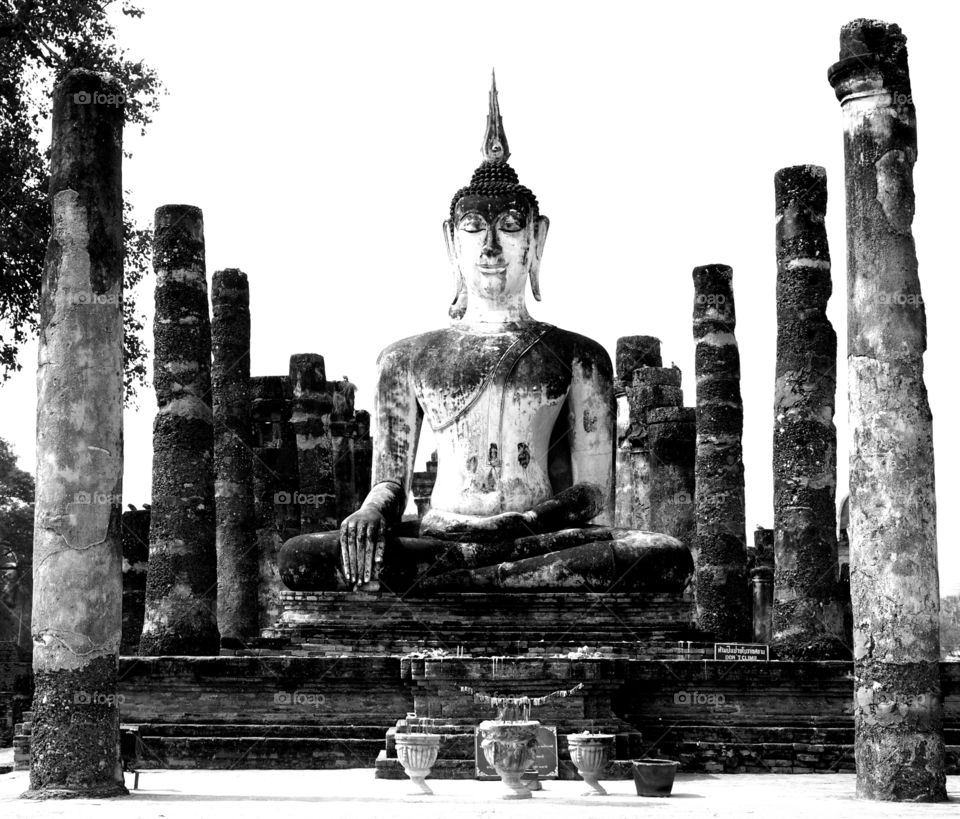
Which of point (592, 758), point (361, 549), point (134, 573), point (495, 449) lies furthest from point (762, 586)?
point (592, 758)

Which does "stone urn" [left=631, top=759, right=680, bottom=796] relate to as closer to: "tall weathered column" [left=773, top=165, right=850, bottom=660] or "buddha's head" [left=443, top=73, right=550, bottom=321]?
"buddha's head" [left=443, top=73, right=550, bottom=321]

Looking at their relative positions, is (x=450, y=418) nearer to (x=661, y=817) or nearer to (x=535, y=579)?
(x=535, y=579)

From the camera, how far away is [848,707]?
471 inches

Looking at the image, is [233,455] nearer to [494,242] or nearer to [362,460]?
[362,460]

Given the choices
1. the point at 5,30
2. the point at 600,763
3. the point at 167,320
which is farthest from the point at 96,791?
the point at 5,30

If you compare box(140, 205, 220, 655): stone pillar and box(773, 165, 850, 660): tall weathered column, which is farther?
box(140, 205, 220, 655): stone pillar

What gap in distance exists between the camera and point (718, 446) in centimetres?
1838

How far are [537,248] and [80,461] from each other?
592 cm

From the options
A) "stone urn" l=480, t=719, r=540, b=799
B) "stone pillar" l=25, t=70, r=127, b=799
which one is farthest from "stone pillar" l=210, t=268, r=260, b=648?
"stone urn" l=480, t=719, r=540, b=799

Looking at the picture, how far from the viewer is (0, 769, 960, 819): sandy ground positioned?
841 cm

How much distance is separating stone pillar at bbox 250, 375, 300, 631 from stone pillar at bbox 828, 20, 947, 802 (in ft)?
40.9

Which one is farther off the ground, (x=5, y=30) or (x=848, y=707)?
(x=5, y=30)

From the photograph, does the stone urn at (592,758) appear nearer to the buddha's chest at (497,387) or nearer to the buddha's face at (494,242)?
the buddha's chest at (497,387)

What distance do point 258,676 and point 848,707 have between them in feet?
13.6
